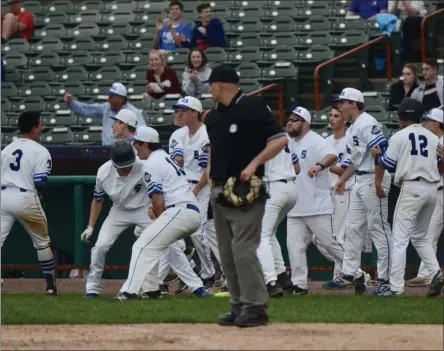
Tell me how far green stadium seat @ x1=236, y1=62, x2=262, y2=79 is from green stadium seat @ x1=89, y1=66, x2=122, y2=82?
6.65 ft

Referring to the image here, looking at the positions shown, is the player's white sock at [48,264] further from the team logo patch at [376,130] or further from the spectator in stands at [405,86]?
the spectator in stands at [405,86]

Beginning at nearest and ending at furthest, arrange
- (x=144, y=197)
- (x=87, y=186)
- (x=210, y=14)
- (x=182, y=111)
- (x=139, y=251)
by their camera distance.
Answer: (x=139, y=251) → (x=144, y=197) → (x=182, y=111) → (x=87, y=186) → (x=210, y=14)

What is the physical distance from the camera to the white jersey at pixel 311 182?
42.5 ft

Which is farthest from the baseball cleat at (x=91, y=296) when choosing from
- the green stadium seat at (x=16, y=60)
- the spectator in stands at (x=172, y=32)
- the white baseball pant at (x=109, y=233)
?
the green stadium seat at (x=16, y=60)

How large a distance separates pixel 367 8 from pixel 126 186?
8.26m

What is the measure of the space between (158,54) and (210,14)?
1.59 meters

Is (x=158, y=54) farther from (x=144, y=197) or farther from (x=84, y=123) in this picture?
(x=144, y=197)

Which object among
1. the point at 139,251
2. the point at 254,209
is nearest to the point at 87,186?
the point at 139,251

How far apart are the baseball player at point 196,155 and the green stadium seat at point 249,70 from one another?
4857 mm

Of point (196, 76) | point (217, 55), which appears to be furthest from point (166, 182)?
point (217, 55)

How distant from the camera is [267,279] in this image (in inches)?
472

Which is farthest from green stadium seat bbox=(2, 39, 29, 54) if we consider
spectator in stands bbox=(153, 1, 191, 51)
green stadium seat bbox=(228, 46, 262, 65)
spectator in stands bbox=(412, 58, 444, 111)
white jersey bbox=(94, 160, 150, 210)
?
white jersey bbox=(94, 160, 150, 210)

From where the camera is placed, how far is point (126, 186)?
1251 cm

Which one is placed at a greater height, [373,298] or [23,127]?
[23,127]
